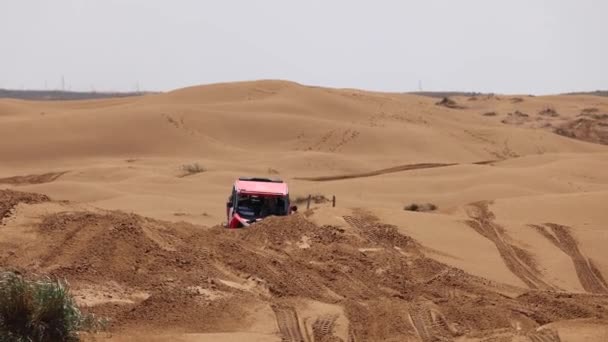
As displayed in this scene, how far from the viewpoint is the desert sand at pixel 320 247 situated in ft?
32.6

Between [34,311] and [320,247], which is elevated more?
Result: [34,311]

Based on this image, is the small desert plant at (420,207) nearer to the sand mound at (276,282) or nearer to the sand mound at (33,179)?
the sand mound at (276,282)

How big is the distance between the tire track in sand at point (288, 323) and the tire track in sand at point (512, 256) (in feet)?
18.5

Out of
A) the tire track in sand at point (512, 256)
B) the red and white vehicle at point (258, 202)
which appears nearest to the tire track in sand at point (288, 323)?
the tire track in sand at point (512, 256)

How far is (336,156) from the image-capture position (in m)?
39.3

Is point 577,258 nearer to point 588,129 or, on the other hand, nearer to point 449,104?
point 588,129

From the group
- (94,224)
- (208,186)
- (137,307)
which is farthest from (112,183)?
(137,307)

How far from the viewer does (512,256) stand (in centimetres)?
1636

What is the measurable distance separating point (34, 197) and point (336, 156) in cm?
2566

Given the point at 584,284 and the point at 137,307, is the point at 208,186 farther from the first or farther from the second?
the point at 137,307

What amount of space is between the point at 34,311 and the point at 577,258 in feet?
37.1

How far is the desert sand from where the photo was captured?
391 inches

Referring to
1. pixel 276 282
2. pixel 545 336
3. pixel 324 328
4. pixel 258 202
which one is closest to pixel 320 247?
pixel 276 282

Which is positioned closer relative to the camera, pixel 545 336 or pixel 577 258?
pixel 545 336
